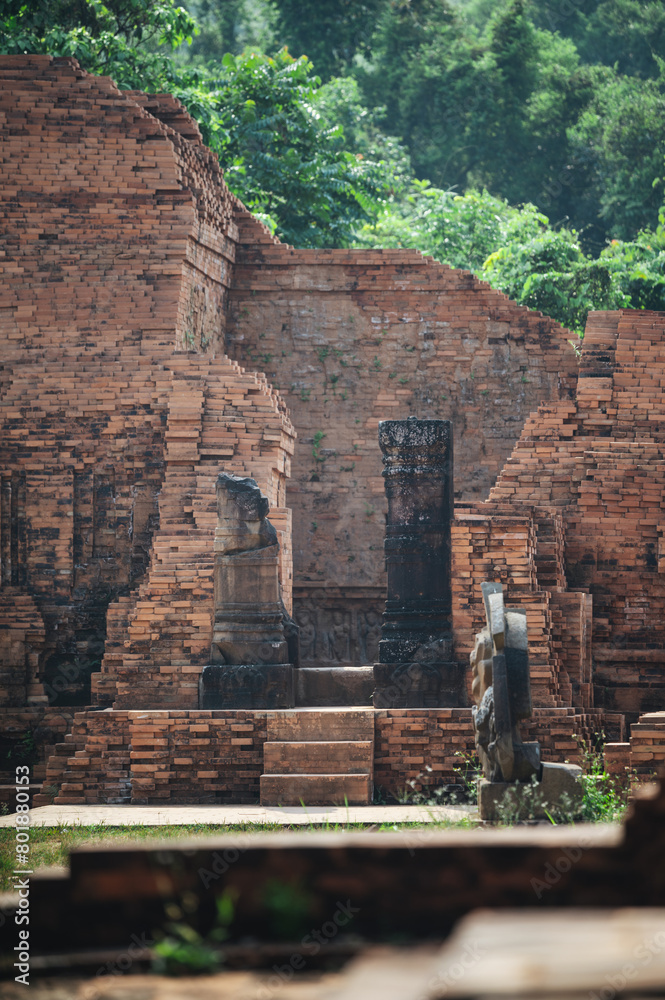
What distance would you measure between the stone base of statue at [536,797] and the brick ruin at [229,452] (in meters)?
1.89

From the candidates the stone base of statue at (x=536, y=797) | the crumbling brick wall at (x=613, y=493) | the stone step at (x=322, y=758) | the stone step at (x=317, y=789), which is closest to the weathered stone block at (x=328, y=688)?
the stone step at (x=322, y=758)

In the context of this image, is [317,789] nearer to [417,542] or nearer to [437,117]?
[417,542]

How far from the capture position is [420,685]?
11375 millimetres

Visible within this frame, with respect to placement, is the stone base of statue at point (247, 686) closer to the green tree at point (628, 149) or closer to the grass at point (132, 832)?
the grass at point (132, 832)

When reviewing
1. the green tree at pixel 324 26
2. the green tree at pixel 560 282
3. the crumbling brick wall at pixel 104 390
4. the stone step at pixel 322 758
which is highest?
the green tree at pixel 324 26

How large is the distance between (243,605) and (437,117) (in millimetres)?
20233

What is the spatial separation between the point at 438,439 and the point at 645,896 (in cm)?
797

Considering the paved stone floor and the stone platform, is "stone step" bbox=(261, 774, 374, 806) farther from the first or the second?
the stone platform

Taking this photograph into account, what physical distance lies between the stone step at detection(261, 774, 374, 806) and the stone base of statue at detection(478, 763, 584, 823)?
65.6 inches

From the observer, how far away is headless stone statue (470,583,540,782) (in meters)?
8.57

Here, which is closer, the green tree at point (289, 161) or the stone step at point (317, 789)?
the stone step at point (317, 789)

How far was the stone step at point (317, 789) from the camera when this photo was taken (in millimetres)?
10117

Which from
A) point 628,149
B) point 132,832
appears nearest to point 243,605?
point 132,832

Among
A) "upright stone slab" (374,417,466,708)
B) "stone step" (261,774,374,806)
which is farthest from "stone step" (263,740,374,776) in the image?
"upright stone slab" (374,417,466,708)
